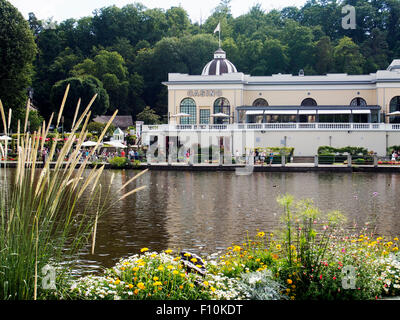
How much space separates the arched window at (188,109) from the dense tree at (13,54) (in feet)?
50.2

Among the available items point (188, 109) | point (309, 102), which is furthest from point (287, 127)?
point (188, 109)

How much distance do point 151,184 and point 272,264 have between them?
2021 cm

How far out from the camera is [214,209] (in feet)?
59.9

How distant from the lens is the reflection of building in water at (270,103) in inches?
1937

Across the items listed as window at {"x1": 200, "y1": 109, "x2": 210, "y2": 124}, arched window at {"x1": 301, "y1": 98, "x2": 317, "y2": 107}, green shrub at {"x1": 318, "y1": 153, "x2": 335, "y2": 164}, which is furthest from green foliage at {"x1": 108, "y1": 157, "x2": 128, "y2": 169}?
arched window at {"x1": 301, "y1": 98, "x2": 317, "y2": 107}

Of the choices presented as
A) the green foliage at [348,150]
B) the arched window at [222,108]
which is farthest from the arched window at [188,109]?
the green foliage at [348,150]

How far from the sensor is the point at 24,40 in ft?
152

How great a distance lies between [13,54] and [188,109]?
17.9m

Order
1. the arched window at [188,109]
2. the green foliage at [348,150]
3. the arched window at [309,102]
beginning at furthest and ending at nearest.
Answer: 1. the arched window at [309,102]
2. the arched window at [188,109]
3. the green foliage at [348,150]

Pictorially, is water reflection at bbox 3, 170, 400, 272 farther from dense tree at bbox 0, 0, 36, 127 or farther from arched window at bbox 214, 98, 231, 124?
arched window at bbox 214, 98, 231, 124

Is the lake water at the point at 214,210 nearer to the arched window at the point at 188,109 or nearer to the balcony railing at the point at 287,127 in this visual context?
the balcony railing at the point at 287,127

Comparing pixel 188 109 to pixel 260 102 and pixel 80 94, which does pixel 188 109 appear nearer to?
pixel 260 102

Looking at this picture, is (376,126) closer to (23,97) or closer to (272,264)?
(23,97)
